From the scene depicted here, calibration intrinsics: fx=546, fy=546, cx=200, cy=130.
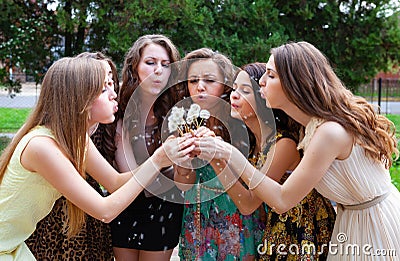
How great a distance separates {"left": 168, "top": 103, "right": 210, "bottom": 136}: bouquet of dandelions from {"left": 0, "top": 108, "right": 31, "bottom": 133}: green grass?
958 centimetres

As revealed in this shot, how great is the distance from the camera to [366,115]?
2.30 m

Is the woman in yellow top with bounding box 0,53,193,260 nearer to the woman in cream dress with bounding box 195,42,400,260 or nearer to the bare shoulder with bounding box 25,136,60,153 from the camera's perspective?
the bare shoulder with bounding box 25,136,60,153

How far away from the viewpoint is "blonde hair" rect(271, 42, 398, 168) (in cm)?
224

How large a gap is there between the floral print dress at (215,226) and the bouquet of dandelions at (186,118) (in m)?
0.28

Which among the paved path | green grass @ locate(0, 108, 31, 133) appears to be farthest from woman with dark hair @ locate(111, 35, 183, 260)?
green grass @ locate(0, 108, 31, 133)

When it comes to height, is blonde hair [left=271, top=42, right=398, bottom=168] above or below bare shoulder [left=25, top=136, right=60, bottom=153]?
above

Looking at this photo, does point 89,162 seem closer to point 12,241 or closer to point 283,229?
point 12,241

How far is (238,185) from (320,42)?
7.59 metres

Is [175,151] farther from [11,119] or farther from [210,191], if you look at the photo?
[11,119]

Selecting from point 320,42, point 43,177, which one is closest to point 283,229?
point 43,177

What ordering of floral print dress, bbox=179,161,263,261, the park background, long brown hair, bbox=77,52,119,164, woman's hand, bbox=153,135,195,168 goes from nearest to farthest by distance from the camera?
woman's hand, bbox=153,135,195,168, floral print dress, bbox=179,161,263,261, long brown hair, bbox=77,52,119,164, the park background

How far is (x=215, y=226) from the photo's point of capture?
2.73 metres

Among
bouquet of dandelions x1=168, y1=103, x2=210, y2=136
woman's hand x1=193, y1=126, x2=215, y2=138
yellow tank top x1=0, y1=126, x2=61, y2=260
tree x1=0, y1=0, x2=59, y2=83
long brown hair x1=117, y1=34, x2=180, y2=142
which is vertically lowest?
yellow tank top x1=0, y1=126, x2=61, y2=260

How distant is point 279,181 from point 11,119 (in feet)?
38.0
